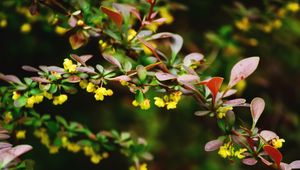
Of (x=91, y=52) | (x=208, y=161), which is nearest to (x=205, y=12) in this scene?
(x=91, y=52)

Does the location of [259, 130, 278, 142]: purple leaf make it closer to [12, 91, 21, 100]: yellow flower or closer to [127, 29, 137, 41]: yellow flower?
[127, 29, 137, 41]: yellow flower

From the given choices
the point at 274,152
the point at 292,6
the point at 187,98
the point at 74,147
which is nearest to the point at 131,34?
the point at 74,147

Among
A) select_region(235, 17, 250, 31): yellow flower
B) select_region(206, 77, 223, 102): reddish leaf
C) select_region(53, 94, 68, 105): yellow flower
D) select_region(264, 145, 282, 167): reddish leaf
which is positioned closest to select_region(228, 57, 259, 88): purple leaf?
select_region(206, 77, 223, 102): reddish leaf

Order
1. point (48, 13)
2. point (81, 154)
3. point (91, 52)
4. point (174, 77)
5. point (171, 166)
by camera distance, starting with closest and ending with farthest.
Result: point (174, 77) < point (48, 13) < point (91, 52) < point (81, 154) < point (171, 166)

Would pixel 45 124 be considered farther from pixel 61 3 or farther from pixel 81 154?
pixel 81 154

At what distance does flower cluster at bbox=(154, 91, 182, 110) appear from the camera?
0.89m

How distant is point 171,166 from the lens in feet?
7.46

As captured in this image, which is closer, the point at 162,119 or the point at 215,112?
the point at 215,112

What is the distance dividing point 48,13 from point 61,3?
339mm

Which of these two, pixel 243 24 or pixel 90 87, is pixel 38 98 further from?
pixel 243 24

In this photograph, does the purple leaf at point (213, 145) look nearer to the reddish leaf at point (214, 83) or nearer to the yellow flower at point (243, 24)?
the reddish leaf at point (214, 83)

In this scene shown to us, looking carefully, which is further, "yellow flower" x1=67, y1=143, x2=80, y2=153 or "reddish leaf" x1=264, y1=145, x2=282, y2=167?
"yellow flower" x1=67, y1=143, x2=80, y2=153

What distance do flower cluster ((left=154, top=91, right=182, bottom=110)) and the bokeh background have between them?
762mm

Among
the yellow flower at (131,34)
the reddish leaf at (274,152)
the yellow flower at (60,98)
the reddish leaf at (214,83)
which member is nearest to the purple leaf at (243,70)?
the reddish leaf at (214,83)
